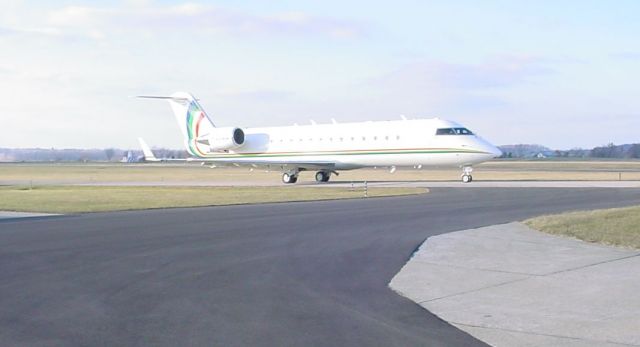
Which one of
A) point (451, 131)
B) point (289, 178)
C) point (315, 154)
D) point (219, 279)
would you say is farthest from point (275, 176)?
point (219, 279)

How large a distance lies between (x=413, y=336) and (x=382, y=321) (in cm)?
75

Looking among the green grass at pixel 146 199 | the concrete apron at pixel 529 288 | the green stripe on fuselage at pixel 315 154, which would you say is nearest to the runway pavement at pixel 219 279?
the concrete apron at pixel 529 288

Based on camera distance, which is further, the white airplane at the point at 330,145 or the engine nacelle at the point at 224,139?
the engine nacelle at the point at 224,139

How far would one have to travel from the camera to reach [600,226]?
16.8 meters

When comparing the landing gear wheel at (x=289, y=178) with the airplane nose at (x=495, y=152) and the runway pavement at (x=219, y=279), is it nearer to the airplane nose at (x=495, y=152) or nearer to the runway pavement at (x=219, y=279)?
the airplane nose at (x=495, y=152)

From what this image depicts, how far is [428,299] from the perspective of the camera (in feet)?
31.8

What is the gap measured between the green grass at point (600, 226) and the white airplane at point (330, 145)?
2188 cm

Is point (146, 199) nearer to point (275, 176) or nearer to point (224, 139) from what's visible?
point (224, 139)

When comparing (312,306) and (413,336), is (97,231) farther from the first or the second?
(413,336)

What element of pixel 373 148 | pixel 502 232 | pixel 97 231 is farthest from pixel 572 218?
pixel 373 148

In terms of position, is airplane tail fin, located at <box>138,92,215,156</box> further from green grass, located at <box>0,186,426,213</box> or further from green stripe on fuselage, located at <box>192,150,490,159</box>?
green grass, located at <box>0,186,426,213</box>

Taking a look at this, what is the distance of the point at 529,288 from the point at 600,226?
23.7ft

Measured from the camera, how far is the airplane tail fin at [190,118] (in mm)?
51344

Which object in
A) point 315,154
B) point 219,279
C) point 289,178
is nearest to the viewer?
point 219,279
